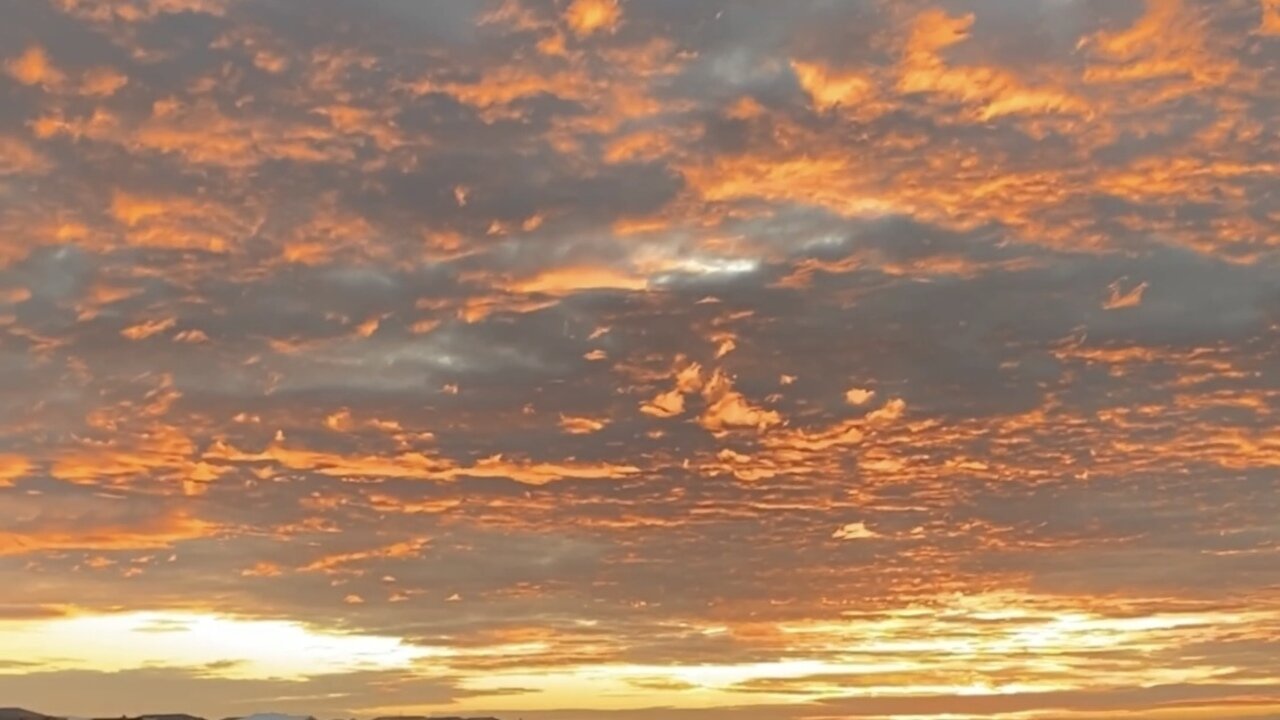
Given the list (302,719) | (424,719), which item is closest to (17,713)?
(302,719)

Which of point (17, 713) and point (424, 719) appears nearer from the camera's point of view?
point (17, 713)

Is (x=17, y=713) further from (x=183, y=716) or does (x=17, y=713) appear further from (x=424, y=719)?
(x=424, y=719)

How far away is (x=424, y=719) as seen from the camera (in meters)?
136

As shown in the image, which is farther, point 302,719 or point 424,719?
point 424,719

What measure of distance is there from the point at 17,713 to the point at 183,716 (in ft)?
85.7

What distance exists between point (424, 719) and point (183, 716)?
47239 mm

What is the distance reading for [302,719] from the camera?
12581cm

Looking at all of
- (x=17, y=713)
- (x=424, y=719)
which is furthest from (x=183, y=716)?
(x=424, y=719)

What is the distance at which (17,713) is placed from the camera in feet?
398

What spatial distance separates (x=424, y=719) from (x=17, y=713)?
6507cm

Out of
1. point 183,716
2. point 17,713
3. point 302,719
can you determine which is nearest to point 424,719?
point 302,719

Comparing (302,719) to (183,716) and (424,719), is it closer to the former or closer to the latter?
(424,719)

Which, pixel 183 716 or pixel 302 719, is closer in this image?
pixel 302 719
